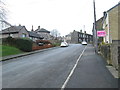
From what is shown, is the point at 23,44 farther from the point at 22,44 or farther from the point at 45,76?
the point at 45,76

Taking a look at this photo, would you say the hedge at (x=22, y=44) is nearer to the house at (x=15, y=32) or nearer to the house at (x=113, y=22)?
the house at (x=113, y=22)

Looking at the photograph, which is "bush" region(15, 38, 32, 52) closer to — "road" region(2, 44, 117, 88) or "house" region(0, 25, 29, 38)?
"road" region(2, 44, 117, 88)

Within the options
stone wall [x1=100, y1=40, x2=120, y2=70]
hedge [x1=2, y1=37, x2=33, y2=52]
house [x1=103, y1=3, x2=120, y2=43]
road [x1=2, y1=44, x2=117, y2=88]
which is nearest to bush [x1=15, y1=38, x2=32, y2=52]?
hedge [x1=2, y1=37, x2=33, y2=52]

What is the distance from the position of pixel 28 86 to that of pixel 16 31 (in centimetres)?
4672

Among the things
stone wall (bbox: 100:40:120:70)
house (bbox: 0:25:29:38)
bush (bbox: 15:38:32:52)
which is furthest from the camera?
house (bbox: 0:25:29:38)

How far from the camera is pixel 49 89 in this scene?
6070mm

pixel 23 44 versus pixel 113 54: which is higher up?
pixel 23 44

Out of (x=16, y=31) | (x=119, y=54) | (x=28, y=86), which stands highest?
(x=16, y=31)

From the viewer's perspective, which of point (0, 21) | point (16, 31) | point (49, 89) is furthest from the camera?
point (16, 31)

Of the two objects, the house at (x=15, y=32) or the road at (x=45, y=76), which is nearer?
the road at (x=45, y=76)

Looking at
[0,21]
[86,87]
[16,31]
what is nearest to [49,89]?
[86,87]

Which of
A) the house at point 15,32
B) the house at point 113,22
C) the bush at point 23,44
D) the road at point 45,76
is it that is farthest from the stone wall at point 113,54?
the house at point 15,32

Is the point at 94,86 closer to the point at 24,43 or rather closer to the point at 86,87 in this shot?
the point at 86,87

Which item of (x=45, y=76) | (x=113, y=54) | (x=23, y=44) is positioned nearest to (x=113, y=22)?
(x=23, y=44)
